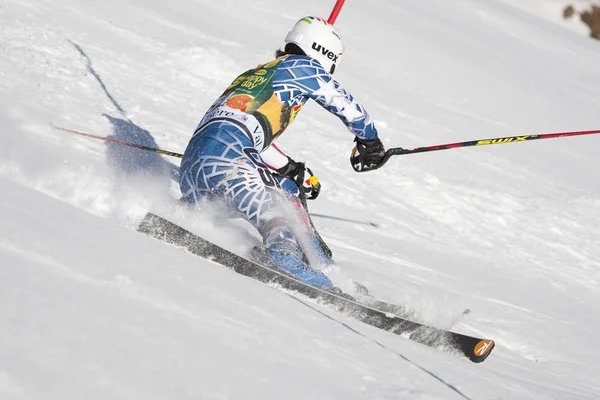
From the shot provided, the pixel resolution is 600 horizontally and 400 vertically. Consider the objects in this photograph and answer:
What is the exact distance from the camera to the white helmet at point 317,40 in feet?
17.5

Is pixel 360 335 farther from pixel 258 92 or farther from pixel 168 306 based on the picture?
pixel 258 92

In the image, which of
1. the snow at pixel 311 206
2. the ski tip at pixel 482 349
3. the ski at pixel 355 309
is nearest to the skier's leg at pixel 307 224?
the snow at pixel 311 206

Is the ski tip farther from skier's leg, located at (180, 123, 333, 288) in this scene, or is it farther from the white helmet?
the white helmet

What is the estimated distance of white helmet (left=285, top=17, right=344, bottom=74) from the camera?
17.5 ft

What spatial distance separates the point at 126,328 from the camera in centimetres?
285

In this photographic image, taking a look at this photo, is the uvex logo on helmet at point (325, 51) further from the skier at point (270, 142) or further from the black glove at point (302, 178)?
the black glove at point (302, 178)

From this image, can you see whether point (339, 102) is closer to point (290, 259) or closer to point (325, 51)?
point (325, 51)

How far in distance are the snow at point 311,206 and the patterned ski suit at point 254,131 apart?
316mm

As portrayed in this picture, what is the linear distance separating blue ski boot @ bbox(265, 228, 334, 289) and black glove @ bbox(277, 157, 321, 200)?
3.33ft

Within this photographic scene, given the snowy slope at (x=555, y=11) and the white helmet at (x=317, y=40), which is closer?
the white helmet at (x=317, y=40)

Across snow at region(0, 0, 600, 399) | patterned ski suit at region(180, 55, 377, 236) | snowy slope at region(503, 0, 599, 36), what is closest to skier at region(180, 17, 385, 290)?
patterned ski suit at region(180, 55, 377, 236)

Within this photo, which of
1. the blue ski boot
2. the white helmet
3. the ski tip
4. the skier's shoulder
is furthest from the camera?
the white helmet

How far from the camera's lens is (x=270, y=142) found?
17.1ft

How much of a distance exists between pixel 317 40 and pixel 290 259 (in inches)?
63.9
